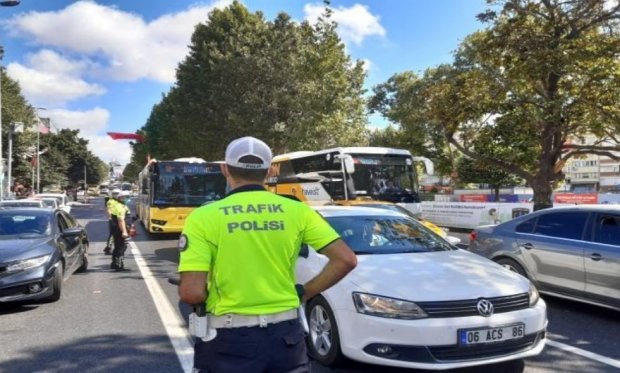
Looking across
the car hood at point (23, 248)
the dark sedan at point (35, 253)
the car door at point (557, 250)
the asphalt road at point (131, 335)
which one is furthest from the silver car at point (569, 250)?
the car hood at point (23, 248)

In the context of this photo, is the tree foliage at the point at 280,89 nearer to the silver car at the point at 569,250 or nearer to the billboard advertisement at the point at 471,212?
the billboard advertisement at the point at 471,212

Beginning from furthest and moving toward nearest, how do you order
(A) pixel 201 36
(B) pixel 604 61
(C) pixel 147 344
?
(A) pixel 201 36
(B) pixel 604 61
(C) pixel 147 344

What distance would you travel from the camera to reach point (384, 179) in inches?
677

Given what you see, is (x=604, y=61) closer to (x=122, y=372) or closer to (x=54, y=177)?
(x=122, y=372)

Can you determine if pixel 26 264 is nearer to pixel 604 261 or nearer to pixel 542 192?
pixel 604 261

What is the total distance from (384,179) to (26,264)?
11263mm

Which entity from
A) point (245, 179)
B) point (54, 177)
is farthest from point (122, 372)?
point (54, 177)

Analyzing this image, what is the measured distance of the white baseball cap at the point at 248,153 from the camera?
257 centimetres

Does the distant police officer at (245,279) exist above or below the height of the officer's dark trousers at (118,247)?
above

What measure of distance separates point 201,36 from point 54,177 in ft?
118

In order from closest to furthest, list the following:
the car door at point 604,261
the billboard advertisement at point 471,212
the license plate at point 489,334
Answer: the license plate at point 489,334 < the car door at point 604,261 < the billboard advertisement at point 471,212

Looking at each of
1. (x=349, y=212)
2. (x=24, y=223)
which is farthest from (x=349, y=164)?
(x=349, y=212)

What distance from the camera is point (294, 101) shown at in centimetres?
3159

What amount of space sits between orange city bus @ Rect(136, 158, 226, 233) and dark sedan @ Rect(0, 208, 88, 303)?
805 centimetres
